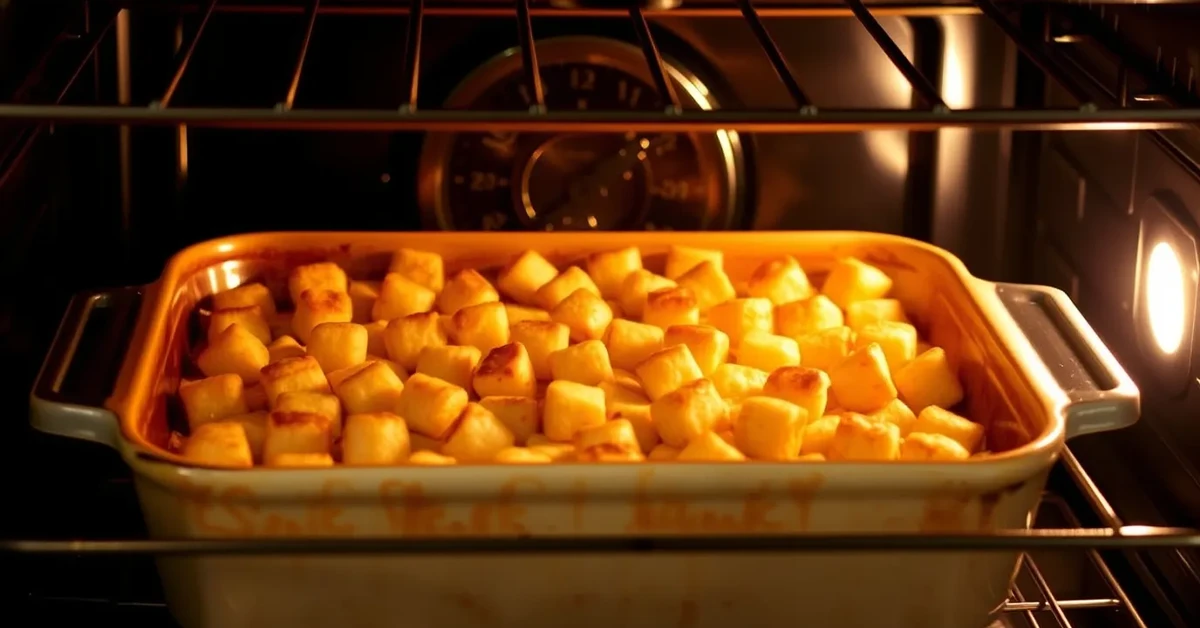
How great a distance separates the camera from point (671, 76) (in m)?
1.34

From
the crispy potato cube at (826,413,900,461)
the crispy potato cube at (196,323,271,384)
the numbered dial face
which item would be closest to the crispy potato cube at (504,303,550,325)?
the numbered dial face

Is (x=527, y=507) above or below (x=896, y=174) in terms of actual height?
below

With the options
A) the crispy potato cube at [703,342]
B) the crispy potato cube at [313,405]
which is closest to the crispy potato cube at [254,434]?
the crispy potato cube at [313,405]

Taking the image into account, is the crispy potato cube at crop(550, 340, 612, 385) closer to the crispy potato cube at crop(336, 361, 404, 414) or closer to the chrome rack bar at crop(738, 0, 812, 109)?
the crispy potato cube at crop(336, 361, 404, 414)

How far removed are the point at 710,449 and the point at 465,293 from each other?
338 mm

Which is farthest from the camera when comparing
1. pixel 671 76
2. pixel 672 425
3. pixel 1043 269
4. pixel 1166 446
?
pixel 1043 269

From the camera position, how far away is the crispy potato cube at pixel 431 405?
1089mm

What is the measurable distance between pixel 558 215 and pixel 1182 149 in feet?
1.77

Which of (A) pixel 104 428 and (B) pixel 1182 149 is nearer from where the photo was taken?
(A) pixel 104 428

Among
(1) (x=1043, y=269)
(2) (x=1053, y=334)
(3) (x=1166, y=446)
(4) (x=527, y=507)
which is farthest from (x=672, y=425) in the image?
(1) (x=1043, y=269)

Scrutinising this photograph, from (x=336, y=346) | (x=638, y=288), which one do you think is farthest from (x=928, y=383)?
(x=336, y=346)

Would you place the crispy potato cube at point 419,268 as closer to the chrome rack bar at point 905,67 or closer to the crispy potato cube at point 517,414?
the crispy potato cube at point 517,414

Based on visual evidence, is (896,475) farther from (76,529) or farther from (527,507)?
(76,529)

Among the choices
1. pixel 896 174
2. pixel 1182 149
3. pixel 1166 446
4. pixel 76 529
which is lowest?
pixel 76 529
